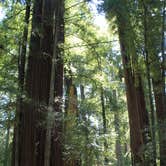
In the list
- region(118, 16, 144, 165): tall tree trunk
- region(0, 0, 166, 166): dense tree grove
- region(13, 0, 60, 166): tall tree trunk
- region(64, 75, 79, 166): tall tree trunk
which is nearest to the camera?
region(0, 0, 166, 166): dense tree grove

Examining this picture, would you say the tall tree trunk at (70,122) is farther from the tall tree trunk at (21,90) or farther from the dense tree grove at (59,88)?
the tall tree trunk at (21,90)

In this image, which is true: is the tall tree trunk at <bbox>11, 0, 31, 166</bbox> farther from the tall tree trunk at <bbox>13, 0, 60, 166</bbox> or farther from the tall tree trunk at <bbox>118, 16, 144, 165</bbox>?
the tall tree trunk at <bbox>118, 16, 144, 165</bbox>

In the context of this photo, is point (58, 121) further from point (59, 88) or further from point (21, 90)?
point (59, 88)

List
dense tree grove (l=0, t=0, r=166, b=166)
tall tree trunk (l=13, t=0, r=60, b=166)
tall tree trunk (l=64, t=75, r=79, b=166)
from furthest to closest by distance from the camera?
tall tree trunk (l=13, t=0, r=60, b=166) → tall tree trunk (l=64, t=75, r=79, b=166) → dense tree grove (l=0, t=0, r=166, b=166)

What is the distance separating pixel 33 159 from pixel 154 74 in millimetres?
2769

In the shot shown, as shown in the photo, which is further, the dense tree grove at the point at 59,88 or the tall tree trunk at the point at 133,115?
the tall tree trunk at the point at 133,115

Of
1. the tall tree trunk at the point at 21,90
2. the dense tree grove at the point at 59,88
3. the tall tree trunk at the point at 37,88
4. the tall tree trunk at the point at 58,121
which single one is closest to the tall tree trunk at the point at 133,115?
the dense tree grove at the point at 59,88

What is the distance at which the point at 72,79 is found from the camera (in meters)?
11.1

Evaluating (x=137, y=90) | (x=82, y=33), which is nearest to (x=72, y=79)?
(x=82, y=33)

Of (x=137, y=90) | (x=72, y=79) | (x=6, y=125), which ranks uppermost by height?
(x=72, y=79)

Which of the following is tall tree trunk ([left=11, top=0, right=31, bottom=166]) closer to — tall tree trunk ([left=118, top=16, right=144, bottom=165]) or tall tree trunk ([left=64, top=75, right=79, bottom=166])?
tall tree trunk ([left=64, top=75, right=79, bottom=166])

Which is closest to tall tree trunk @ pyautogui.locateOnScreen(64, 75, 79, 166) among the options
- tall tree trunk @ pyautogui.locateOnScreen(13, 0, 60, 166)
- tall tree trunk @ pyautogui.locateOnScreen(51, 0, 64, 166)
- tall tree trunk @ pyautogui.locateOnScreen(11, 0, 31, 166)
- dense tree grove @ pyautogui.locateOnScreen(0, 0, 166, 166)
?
dense tree grove @ pyautogui.locateOnScreen(0, 0, 166, 166)

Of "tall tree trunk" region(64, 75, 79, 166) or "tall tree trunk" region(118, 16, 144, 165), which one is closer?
"tall tree trunk" region(64, 75, 79, 166)

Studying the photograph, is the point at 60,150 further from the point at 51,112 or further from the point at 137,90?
the point at 137,90
